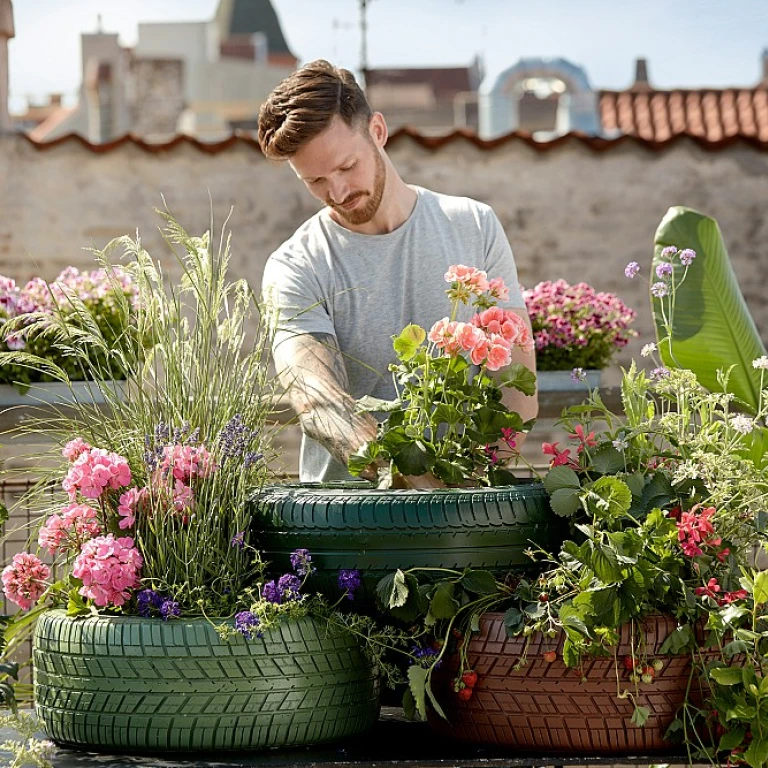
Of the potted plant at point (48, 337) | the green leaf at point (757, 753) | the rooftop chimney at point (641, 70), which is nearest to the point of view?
the green leaf at point (757, 753)

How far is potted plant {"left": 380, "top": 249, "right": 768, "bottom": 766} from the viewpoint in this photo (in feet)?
5.63

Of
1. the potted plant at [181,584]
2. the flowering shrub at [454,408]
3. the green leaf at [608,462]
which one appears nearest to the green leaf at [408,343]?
the flowering shrub at [454,408]

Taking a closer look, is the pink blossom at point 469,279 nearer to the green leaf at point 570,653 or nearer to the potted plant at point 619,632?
the potted plant at point 619,632

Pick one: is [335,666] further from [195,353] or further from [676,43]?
[676,43]

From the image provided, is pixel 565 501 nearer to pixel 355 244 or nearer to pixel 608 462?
pixel 608 462

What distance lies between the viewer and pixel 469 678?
177cm

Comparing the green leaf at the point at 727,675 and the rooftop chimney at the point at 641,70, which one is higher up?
the rooftop chimney at the point at 641,70

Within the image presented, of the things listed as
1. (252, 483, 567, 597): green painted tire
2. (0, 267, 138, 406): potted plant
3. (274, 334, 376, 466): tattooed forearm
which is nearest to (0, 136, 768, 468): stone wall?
(0, 267, 138, 406): potted plant

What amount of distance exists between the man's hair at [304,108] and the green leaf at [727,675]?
1.31 metres

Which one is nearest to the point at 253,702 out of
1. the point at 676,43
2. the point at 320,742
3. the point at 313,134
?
the point at 320,742

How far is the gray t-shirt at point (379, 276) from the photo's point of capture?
264 centimetres

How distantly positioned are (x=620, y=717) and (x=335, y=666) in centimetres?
40

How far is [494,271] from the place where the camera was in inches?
106

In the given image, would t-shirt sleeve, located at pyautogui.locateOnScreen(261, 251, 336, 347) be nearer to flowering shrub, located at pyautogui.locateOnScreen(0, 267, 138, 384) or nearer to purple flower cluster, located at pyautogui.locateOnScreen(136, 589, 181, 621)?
purple flower cluster, located at pyautogui.locateOnScreen(136, 589, 181, 621)
